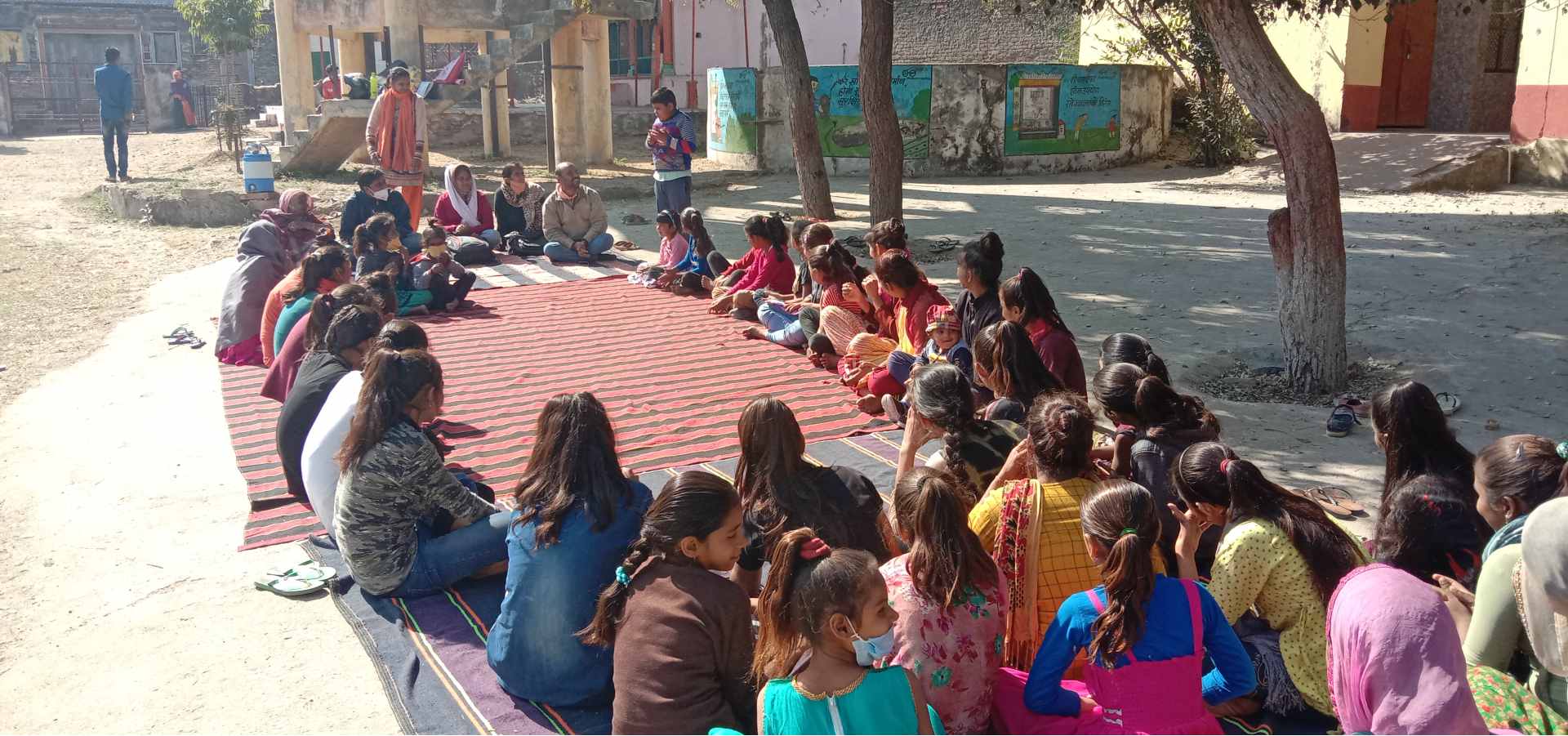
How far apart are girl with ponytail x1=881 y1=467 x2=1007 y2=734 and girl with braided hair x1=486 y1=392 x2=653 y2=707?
0.85 m

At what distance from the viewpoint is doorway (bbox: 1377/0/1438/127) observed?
1666 cm

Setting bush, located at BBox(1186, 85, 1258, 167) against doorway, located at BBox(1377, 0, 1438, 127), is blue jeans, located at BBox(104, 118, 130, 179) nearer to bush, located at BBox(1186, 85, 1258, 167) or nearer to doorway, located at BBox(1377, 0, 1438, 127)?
bush, located at BBox(1186, 85, 1258, 167)

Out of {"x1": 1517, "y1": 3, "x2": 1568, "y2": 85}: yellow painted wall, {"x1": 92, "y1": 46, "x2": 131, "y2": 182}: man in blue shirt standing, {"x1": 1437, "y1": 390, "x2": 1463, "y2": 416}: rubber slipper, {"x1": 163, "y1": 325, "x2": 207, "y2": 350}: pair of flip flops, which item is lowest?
{"x1": 163, "y1": 325, "x2": 207, "y2": 350}: pair of flip flops

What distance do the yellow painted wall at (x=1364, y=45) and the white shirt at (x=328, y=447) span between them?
616 inches

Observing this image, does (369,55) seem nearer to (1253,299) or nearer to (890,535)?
(1253,299)

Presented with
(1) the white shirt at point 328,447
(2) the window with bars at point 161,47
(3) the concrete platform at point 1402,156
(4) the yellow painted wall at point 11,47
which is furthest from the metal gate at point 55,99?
(1) the white shirt at point 328,447

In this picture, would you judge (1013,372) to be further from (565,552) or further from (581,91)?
(581,91)

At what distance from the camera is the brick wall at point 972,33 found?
2306cm

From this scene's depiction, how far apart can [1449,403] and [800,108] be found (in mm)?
7099

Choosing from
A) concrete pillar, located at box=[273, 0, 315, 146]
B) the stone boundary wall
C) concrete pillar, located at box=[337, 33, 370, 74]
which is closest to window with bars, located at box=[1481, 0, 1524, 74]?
the stone boundary wall

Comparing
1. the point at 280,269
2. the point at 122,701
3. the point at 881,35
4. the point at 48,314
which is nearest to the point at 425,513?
the point at 122,701

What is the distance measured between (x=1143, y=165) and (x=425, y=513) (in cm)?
1688

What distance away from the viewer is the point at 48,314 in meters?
8.86

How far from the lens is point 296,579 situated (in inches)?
168
